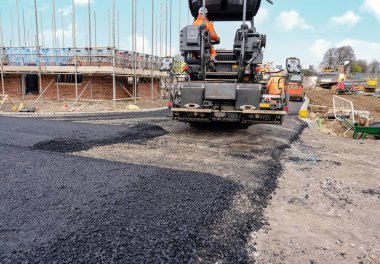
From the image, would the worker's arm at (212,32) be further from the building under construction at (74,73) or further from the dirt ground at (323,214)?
the building under construction at (74,73)

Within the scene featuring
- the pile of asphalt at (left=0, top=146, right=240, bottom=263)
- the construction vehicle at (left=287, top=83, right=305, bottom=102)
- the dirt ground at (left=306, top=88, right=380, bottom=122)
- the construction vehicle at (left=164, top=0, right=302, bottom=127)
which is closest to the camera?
the pile of asphalt at (left=0, top=146, right=240, bottom=263)

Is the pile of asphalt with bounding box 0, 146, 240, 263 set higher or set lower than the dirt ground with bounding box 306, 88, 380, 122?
lower

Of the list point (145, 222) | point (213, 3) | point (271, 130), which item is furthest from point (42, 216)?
point (271, 130)

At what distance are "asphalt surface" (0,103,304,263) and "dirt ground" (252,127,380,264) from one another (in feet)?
0.67

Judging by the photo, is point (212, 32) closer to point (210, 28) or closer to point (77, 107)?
point (210, 28)

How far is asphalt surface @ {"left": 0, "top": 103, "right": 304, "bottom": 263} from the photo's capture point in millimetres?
2521

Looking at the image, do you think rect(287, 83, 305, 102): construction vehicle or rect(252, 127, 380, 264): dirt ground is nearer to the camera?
rect(252, 127, 380, 264): dirt ground

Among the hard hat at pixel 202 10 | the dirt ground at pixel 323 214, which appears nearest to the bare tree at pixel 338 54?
the hard hat at pixel 202 10

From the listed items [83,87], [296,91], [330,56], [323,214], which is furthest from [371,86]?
[330,56]

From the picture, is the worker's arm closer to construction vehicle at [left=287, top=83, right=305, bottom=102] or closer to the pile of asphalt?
the pile of asphalt

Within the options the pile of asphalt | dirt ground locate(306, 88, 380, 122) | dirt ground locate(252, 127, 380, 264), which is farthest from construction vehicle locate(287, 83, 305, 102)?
the pile of asphalt

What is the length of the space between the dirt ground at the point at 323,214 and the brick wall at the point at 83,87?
46.3 ft

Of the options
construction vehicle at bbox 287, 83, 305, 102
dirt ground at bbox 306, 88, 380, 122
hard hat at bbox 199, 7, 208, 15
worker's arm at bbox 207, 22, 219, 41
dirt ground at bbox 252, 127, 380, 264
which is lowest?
dirt ground at bbox 252, 127, 380, 264

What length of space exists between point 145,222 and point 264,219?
4.36 feet
